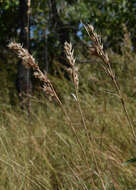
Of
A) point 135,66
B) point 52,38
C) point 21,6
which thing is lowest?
point 52,38

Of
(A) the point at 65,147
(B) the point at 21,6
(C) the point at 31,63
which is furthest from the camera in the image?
(B) the point at 21,6

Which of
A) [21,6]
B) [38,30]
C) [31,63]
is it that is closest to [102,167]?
[31,63]

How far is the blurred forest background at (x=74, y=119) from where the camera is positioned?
142 cm

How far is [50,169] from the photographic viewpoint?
186 centimetres

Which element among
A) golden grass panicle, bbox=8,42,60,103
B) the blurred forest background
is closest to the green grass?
the blurred forest background

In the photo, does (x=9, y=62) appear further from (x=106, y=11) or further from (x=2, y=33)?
(x=106, y=11)

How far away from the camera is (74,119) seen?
237 cm

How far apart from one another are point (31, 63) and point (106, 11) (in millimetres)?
9017

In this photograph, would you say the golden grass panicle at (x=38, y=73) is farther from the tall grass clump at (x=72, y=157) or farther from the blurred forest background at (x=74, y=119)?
the tall grass clump at (x=72, y=157)

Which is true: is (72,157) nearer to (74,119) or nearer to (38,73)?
(74,119)

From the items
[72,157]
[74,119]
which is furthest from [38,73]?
[74,119]

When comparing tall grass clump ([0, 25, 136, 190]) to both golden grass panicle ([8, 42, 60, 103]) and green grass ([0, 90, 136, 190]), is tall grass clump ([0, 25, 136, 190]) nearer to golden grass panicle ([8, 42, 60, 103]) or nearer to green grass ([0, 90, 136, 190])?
green grass ([0, 90, 136, 190])

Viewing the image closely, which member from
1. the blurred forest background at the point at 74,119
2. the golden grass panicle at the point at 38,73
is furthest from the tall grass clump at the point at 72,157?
the golden grass panicle at the point at 38,73

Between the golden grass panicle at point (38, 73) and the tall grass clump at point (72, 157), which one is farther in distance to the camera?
the tall grass clump at point (72, 157)
